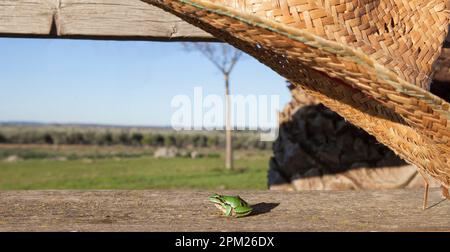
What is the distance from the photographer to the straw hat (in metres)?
1.30

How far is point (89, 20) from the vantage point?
2.25m

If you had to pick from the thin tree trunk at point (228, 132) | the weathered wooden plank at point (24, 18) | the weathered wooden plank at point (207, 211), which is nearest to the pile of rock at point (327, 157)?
the weathered wooden plank at point (207, 211)

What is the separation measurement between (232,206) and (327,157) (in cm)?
223

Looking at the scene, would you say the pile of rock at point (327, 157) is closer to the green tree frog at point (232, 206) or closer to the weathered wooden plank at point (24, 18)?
the green tree frog at point (232, 206)

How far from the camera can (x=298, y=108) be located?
14.0 ft

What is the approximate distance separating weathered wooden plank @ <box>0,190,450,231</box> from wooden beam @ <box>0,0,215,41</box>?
A: 2.21 feet

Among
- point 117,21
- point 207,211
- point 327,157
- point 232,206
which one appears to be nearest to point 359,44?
point 232,206

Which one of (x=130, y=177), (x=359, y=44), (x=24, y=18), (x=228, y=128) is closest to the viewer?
(x=359, y=44)

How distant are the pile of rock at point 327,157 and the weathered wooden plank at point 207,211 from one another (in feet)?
4.73

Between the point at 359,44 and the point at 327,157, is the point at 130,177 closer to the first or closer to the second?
the point at 327,157

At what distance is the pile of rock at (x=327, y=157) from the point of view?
3.87 meters
